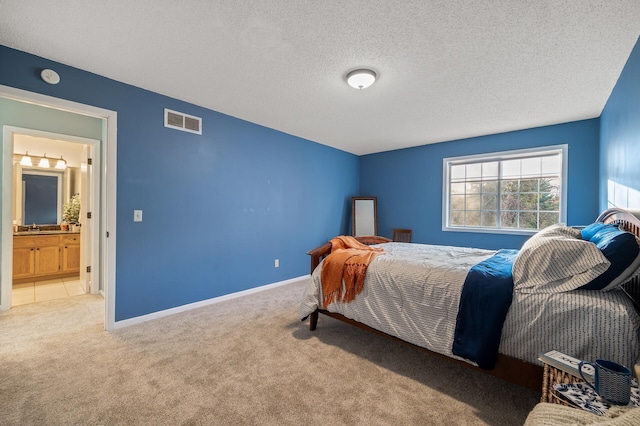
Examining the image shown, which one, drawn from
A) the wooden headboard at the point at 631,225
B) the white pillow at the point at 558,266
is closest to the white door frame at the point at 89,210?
the white pillow at the point at 558,266

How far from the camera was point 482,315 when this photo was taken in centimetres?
164

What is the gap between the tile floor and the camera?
3.61 meters

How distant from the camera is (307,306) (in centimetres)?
262

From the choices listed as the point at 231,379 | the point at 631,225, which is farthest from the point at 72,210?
the point at 631,225

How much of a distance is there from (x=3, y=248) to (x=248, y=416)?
3632mm

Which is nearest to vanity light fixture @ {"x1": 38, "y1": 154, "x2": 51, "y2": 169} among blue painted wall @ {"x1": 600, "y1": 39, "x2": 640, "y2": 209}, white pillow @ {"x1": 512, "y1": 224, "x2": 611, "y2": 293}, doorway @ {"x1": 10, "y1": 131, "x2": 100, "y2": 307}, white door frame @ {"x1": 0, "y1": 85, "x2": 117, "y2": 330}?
doorway @ {"x1": 10, "y1": 131, "x2": 100, "y2": 307}

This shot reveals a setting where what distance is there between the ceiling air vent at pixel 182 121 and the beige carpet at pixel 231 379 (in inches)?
87.4

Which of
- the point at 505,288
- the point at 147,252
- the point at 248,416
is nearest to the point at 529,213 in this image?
the point at 505,288

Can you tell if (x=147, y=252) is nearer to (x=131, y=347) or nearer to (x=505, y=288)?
(x=131, y=347)

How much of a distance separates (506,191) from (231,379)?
15.3ft

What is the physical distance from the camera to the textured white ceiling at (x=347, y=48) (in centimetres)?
176

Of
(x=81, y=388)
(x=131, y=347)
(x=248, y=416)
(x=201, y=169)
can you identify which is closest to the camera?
(x=248, y=416)

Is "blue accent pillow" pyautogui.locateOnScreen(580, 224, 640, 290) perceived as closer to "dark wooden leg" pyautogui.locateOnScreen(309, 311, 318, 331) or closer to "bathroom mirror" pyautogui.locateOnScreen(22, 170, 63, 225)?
"dark wooden leg" pyautogui.locateOnScreen(309, 311, 318, 331)

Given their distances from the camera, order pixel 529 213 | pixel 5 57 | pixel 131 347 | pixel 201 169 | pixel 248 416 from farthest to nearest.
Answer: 1. pixel 529 213
2. pixel 201 169
3. pixel 131 347
4. pixel 5 57
5. pixel 248 416
